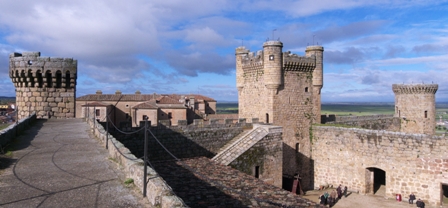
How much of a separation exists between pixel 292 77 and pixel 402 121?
56.6 feet

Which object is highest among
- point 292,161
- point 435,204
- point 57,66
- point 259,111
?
point 57,66

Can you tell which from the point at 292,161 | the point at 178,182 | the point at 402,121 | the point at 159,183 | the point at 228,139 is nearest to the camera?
the point at 159,183

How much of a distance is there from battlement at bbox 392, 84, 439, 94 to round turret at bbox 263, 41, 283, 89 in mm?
17007

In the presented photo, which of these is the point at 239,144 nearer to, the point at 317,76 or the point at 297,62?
the point at 297,62

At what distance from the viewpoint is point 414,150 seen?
16297mm

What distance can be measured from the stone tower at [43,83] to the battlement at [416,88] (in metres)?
27.9

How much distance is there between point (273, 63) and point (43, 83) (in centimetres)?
1250

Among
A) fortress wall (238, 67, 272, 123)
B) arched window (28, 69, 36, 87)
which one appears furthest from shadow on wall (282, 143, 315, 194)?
arched window (28, 69, 36, 87)

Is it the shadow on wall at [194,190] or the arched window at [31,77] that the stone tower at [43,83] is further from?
the shadow on wall at [194,190]

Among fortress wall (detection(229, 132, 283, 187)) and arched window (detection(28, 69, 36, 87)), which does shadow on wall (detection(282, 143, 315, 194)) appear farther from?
arched window (detection(28, 69, 36, 87))

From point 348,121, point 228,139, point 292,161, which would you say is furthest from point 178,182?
point 348,121

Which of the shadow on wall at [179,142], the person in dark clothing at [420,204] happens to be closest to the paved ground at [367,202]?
the person in dark clothing at [420,204]

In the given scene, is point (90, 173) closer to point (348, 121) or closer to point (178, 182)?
point (178, 182)

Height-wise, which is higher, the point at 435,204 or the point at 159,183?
the point at 159,183
